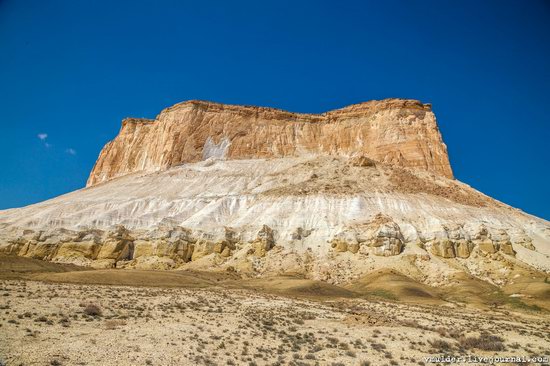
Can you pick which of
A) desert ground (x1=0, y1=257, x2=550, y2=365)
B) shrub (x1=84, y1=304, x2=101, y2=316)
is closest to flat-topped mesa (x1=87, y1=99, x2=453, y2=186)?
desert ground (x1=0, y1=257, x2=550, y2=365)

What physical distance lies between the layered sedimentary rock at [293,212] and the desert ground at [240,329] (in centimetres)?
1726

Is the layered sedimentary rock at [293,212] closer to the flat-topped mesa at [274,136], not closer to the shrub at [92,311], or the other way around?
the flat-topped mesa at [274,136]

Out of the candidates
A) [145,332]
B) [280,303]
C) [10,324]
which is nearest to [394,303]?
[280,303]

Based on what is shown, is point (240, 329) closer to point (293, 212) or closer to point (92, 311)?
point (92, 311)

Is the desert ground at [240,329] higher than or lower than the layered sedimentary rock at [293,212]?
lower

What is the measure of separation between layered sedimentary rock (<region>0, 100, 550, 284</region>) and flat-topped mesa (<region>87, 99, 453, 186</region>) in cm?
32

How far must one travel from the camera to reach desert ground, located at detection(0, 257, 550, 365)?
46.2 feet

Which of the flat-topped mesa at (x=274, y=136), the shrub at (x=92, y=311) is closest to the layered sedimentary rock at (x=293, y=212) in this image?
the flat-topped mesa at (x=274, y=136)

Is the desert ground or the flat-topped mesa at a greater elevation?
the flat-topped mesa

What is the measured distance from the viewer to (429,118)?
9256 cm

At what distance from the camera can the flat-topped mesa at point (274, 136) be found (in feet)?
293

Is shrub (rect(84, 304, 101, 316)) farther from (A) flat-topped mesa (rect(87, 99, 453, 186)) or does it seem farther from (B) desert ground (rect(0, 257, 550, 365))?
(A) flat-topped mesa (rect(87, 99, 453, 186))

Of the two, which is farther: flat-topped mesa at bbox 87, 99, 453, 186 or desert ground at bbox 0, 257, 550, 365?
flat-topped mesa at bbox 87, 99, 453, 186

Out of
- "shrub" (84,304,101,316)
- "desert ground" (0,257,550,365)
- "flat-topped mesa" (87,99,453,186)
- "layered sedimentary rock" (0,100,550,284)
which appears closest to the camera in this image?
"desert ground" (0,257,550,365)
